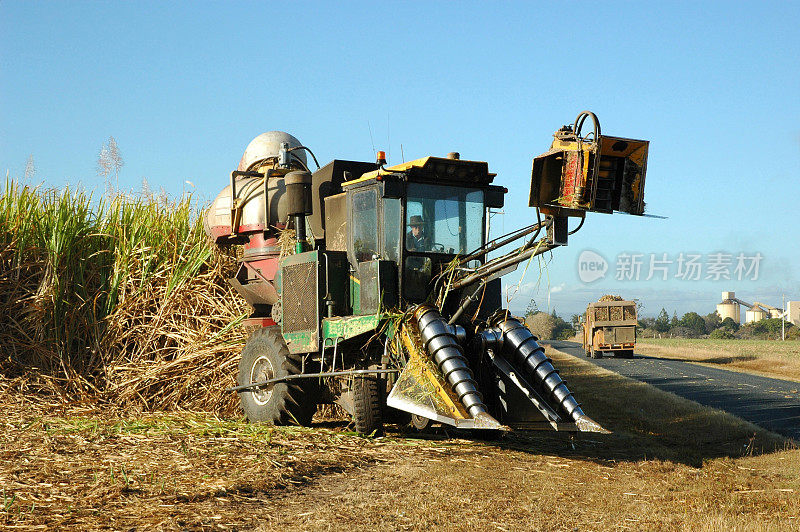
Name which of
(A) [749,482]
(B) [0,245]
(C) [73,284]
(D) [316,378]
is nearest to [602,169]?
(A) [749,482]

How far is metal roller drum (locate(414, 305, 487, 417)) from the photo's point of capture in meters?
7.80

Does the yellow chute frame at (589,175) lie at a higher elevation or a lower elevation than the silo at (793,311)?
higher

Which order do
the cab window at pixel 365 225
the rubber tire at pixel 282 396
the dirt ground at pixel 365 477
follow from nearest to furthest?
the dirt ground at pixel 365 477 < the cab window at pixel 365 225 < the rubber tire at pixel 282 396

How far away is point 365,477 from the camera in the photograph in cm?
714

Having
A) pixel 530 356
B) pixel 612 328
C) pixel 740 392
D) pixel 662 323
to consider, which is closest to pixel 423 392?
pixel 530 356

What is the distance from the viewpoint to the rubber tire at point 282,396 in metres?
9.93

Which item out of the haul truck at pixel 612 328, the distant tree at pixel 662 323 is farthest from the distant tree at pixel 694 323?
the haul truck at pixel 612 328

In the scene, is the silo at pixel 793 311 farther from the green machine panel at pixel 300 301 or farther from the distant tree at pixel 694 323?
the green machine panel at pixel 300 301

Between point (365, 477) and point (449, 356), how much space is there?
5.13ft

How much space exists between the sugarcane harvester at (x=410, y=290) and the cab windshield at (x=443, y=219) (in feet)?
0.05

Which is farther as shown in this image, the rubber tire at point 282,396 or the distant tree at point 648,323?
the distant tree at point 648,323

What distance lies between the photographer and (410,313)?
870 centimetres

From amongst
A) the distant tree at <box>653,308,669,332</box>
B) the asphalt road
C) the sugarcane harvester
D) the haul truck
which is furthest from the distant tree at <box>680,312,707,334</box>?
the sugarcane harvester

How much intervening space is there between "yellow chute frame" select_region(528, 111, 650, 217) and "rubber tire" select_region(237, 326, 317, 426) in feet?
12.8
